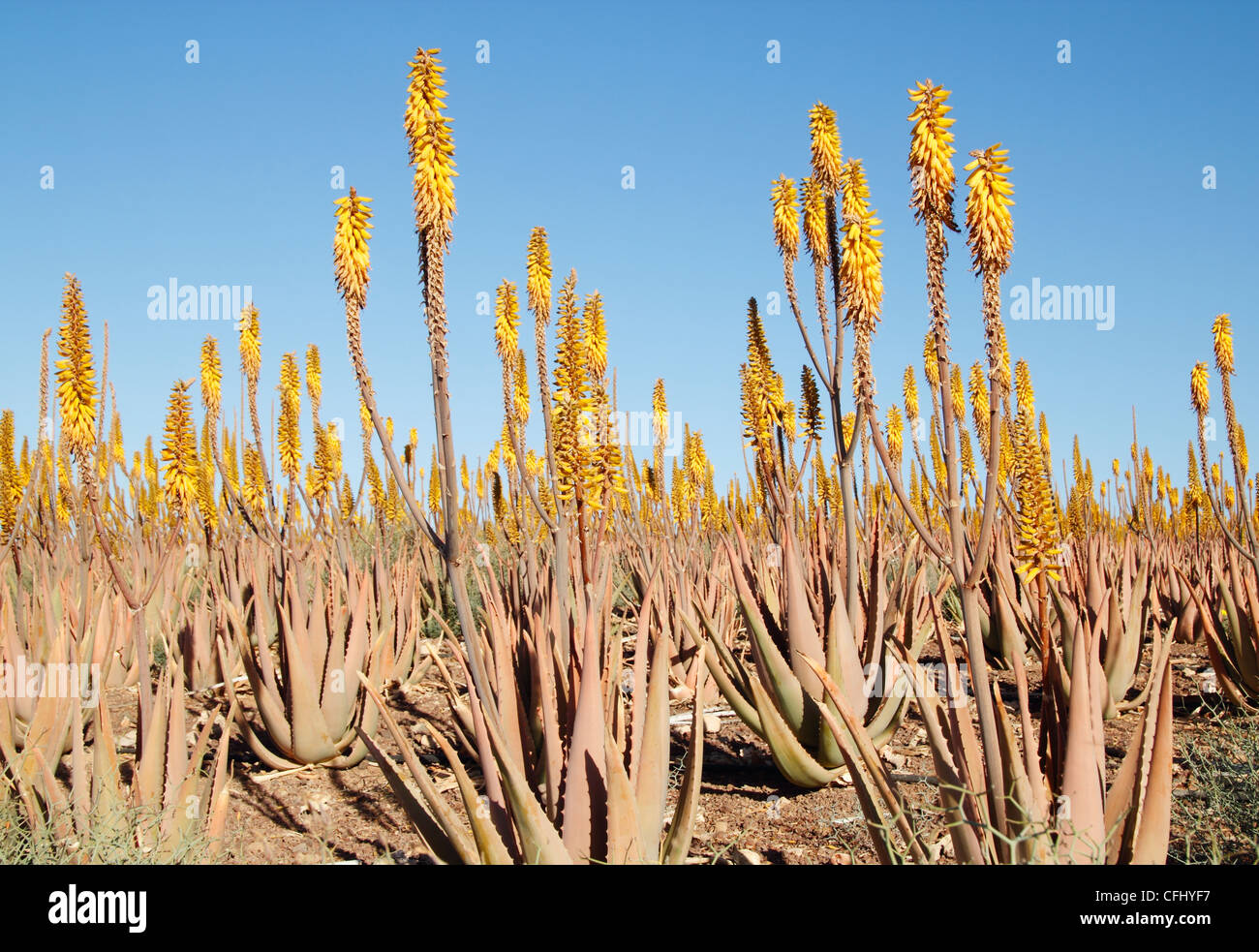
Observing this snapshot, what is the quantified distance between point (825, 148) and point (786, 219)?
624 millimetres

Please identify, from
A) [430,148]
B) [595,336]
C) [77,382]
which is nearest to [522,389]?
[595,336]

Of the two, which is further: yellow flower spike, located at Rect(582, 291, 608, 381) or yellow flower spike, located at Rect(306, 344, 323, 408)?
yellow flower spike, located at Rect(306, 344, 323, 408)

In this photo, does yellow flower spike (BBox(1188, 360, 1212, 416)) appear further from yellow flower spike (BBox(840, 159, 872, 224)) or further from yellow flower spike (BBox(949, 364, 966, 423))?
yellow flower spike (BBox(840, 159, 872, 224))

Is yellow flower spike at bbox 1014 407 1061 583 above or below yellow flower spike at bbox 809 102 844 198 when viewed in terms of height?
below

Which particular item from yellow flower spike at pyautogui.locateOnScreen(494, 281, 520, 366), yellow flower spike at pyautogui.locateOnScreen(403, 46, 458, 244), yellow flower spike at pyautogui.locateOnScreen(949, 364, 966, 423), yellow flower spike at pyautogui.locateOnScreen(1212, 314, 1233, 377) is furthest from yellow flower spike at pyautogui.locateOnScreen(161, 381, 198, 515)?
yellow flower spike at pyautogui.locateOnScreen(1212, 314, 1233, 377)

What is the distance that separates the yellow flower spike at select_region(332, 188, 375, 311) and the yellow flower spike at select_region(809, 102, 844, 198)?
1900mm

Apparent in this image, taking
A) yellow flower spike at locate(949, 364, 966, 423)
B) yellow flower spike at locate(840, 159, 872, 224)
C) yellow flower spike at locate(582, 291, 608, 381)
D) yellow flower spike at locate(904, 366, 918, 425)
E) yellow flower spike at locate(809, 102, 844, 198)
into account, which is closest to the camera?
yellow flower spike at locate(840, 159, 872, 224)

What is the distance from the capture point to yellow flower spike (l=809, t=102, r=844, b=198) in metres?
3.65

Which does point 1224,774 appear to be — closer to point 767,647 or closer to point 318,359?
point 767,647

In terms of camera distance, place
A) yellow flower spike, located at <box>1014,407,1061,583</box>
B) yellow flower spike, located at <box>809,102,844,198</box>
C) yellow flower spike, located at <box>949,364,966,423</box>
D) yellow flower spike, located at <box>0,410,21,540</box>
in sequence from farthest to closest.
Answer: yellow flower spike, located at <box>0,410,21,540</box> → yellow flower spike, located at <box>949,364,966,423</box> → yellow flower spike, located at <box>809,102,844,198</box> → yellow flower spike, located at <box>1014,407,1061,583</box>

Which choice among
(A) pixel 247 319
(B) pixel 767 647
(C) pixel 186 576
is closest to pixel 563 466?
(B) pixel 767 647

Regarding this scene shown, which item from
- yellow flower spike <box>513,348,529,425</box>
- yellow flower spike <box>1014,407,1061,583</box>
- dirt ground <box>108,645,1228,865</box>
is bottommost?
dirt ground <box>108,645,1228,865</box>

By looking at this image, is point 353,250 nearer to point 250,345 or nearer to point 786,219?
point 786,219
